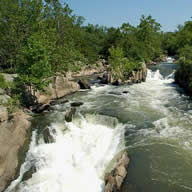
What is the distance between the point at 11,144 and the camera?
11766 mm

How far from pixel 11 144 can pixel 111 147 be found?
6.31m

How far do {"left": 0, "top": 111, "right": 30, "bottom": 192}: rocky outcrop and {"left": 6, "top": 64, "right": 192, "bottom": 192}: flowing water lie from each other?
1.70 ft

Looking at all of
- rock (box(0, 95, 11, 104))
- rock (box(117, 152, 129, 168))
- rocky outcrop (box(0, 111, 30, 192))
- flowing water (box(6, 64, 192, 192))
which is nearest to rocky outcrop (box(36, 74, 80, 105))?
flowing water (box(6, 64, 192, 192))

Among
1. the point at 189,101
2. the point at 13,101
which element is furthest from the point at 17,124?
the point at 189,101

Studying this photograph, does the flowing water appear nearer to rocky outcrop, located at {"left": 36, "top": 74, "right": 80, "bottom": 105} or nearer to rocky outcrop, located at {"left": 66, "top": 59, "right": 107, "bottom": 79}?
rocky outcrop, located at {"left": 36, "top": 74, "right": 80, "bottom": 105}

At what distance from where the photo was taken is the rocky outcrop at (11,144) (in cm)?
1002

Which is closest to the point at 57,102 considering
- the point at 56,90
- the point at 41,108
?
the point at 56,90

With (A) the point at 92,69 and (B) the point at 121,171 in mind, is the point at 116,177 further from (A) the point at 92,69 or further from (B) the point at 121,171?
(A) the point at 92,69

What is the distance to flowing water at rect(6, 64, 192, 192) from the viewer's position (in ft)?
29.7

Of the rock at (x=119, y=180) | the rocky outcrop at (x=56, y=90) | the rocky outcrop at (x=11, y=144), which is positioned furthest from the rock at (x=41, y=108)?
the rock at (x=119, y=180)

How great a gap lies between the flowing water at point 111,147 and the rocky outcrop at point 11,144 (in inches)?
20.4

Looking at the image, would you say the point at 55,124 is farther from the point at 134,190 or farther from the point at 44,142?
the point at 134,190

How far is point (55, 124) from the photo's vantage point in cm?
1409

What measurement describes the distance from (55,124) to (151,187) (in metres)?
8.22
